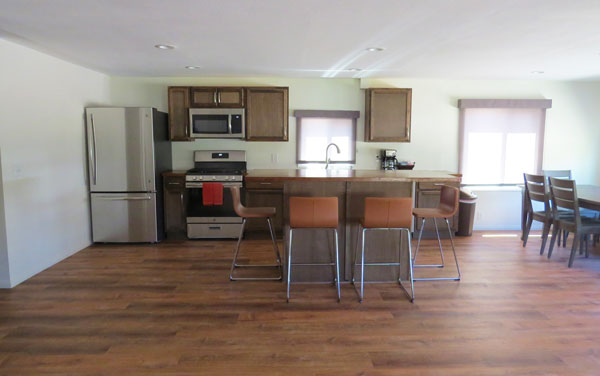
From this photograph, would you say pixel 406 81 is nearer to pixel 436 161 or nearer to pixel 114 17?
pixel 436 161

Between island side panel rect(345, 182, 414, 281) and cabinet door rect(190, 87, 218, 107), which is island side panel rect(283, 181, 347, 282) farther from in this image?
cabinet door rect(190, 87, 218, 107)

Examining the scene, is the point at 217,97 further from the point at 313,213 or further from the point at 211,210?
the point at 313,213

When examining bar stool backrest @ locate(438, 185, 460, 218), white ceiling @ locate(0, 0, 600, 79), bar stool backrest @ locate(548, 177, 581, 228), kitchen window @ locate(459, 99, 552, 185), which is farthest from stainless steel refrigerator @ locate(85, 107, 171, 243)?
bar stool backrest @ locate(548, 177, 581, 228)

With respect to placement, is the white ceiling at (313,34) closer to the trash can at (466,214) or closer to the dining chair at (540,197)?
the dining chair at (540,197)

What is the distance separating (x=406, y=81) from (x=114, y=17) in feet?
13.5

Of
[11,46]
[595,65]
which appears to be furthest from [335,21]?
[595,65]

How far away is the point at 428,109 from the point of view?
19.3 feet

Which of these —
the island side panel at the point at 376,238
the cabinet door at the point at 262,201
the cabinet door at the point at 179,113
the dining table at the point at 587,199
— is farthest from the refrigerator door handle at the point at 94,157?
the dining table at the point at 587,199

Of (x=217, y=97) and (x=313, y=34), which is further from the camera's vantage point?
(x=217, y=97)

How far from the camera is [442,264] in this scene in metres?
4.27

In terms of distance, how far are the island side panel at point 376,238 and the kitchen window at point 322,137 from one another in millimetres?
2237

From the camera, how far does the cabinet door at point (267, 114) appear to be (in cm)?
549

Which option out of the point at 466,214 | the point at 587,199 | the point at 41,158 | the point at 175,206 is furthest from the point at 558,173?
the point at 41,158

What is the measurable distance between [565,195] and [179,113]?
189 inches
